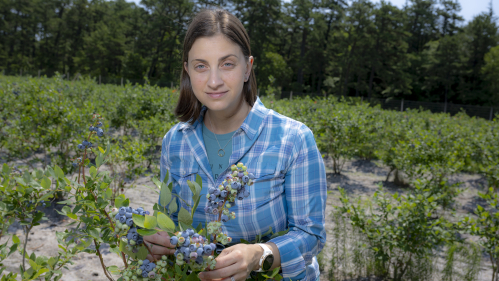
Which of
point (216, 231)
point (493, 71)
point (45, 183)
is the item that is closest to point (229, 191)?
point (216, 231)

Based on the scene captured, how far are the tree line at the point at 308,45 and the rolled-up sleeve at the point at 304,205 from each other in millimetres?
29881

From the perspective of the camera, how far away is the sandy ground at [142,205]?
3174 millimetres

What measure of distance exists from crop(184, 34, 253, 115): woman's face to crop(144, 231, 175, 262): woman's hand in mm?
582

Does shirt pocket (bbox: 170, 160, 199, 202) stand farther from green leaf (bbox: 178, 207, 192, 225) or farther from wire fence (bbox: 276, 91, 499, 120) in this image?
wire fence (bbox: 276, 91, 499, 120)

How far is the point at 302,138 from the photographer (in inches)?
50.8

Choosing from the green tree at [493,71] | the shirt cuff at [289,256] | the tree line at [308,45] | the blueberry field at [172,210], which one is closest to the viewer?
the blueberry field at [172,210]

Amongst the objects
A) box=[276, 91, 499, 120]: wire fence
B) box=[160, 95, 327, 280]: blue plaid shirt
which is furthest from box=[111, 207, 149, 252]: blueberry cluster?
box=[276, 91, 499, 120]: wire fence

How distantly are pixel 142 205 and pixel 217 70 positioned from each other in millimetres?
555

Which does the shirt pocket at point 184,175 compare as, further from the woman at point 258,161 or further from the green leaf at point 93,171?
the green leaf at point 93,171

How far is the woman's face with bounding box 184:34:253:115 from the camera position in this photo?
125 cm

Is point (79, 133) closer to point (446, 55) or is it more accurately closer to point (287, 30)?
point (446, 55)

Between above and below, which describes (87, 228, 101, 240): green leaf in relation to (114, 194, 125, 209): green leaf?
below

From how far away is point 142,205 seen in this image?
120 centimetres

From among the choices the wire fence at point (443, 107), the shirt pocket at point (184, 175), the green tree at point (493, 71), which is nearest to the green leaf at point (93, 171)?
the shirt pocket at point (184, 175)
